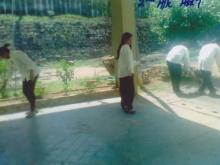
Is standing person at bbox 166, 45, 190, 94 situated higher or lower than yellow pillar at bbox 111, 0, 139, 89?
lower

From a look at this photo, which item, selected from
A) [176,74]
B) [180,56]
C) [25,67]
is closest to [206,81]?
[176,74]

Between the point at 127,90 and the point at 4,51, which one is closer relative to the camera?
the point at 4,51

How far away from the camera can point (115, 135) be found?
260 inches

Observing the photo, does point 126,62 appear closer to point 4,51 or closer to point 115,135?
point 115,135

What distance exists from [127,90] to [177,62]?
6.70 ft

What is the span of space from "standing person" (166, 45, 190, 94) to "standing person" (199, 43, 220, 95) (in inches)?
15.9

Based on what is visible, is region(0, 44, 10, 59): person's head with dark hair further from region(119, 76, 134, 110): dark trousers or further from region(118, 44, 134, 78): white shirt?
region(119, 76, 134, 110): dark trousers

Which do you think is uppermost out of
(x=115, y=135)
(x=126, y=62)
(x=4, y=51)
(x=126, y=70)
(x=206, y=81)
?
(x=4, y=51)

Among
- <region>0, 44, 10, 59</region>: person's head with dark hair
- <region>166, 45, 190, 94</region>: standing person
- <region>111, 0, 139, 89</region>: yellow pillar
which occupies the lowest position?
<region>166, 45, 190, 94</region>: standing person

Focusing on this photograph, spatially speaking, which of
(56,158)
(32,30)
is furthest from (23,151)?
(32,30)

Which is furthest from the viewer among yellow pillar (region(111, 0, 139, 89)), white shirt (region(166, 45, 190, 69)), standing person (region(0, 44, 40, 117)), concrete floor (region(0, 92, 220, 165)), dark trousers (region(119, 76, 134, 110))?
white shirt (region(166, 45, 190, 69))

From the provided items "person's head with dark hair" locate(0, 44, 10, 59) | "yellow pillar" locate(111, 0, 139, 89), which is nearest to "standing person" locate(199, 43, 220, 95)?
"yellow pillar" locate(111, 0, 139, 89)

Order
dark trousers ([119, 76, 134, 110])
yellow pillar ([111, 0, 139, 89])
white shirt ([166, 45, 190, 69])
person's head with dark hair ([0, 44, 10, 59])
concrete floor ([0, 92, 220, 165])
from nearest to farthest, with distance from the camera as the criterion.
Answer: concrete floor ([0, 92, 220, 165]), person's head with dark hair ([0, 44, 10, 59]), dark trousers ([119, 76, 134, 110]), yellow pillar ([111, 0, 139, 89]), white shirt ([166, 45, 190, 69])

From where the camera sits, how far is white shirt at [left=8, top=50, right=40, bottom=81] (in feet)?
24.7
